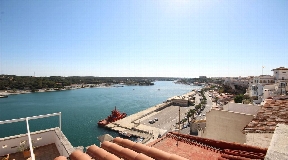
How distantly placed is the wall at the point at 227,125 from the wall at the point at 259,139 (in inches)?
104

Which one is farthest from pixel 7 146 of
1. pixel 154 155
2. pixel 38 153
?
pixel 154 155

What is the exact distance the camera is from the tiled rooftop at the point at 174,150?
303 centimetres

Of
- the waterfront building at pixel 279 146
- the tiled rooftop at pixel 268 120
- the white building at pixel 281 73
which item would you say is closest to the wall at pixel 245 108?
the tiled rooftop at pixel 268 120

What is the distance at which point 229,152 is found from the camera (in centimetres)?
341

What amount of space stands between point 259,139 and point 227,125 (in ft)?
11.1

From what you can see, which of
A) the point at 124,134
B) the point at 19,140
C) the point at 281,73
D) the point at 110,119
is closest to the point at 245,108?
the point at 19,140

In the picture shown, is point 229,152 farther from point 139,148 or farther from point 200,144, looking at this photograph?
point 139,148

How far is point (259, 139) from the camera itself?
12.2 feet

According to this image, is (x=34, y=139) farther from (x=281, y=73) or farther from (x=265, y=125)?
(x=281, y=73)

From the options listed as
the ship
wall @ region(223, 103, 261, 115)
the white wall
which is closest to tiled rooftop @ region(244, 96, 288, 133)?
wall @ region(223, 103, 261, 115)

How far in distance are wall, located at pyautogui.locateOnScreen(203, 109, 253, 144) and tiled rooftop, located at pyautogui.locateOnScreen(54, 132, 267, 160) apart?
287 centimetres

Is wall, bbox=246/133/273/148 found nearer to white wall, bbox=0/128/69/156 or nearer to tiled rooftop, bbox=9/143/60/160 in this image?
white wall, bbox=0/128/69/156

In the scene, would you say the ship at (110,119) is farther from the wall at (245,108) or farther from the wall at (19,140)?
the wall at (19,140)

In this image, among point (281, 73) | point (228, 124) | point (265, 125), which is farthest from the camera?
point (281, 73)
